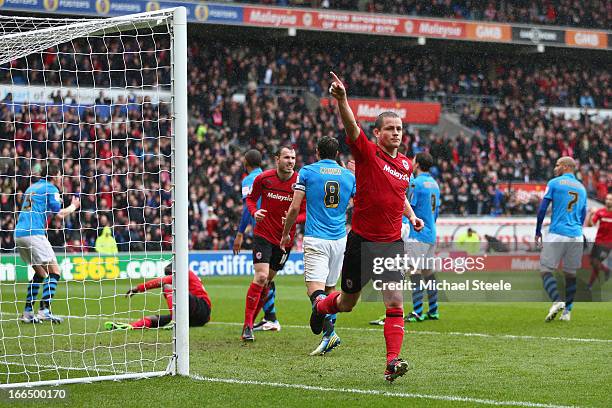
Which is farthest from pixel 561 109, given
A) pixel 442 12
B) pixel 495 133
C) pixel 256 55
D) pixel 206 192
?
pixel 206 192

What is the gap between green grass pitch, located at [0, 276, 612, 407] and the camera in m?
6.87

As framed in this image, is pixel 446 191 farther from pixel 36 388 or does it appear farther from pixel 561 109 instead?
pixel 36 388

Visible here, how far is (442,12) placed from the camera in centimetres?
4425

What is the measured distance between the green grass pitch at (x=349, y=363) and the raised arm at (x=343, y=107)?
2027mm

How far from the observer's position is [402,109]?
136 feet

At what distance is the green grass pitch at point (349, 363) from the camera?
6867 mm

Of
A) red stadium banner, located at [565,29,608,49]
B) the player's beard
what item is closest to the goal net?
the player's beard

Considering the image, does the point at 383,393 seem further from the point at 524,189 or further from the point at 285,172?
the point at 524,189

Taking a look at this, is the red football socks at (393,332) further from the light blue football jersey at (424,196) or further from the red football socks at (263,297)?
the light blue football jersey at (424,196)

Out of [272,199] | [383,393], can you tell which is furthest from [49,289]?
[383,393]

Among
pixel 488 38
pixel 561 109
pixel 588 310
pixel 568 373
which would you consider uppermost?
pixel 488 38

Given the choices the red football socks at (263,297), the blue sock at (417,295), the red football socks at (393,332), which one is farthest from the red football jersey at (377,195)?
the blue sock at (417,295)

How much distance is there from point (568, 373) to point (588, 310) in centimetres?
824

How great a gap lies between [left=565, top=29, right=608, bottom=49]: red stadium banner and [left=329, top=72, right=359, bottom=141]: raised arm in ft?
132
